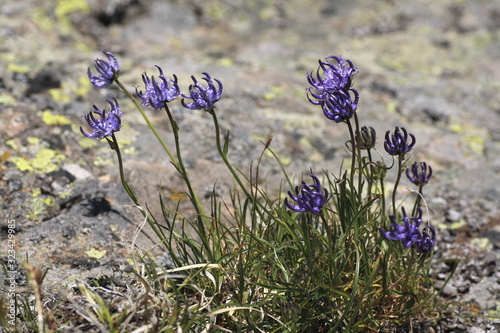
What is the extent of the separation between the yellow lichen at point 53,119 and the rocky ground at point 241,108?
0.05 ft

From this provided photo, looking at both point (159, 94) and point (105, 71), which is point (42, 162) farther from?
point (159, 94)

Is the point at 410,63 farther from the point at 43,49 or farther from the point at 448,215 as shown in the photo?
the point at 43,49

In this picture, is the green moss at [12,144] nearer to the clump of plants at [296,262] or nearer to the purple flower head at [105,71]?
the clump of plants at [296,262]

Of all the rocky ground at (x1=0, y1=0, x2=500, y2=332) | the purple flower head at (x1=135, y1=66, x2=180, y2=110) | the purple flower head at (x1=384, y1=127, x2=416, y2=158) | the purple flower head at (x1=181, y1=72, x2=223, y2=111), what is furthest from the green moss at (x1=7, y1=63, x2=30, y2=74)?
the purple flower head at (x1=384, y1=127, x2=416, y2=158)

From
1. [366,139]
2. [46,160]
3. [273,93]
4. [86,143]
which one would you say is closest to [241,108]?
[273,93]

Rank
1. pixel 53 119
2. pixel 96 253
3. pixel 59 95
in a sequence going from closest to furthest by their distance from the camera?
1. pixel 96 253
2. pixel 53 119
3. pixel 59 95

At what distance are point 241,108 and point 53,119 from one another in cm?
174

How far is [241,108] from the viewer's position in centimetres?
505

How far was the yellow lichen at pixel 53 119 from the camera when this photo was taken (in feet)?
13.9

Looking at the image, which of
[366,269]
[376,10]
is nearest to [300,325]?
[366,269]

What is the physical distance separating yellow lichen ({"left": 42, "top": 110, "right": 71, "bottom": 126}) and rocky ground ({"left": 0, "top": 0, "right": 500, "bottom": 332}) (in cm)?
1

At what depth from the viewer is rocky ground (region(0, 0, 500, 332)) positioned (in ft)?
11.5

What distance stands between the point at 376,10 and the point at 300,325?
5.66 meters

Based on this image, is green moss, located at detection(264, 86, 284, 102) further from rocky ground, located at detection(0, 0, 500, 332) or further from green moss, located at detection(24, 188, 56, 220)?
green moss, located at detection(24, 188, 56, 220)
